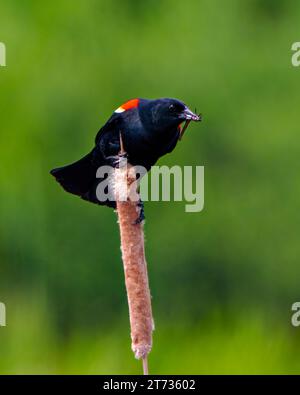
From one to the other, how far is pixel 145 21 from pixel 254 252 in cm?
145

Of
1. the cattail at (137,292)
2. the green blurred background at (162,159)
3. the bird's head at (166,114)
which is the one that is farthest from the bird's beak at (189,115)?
the green blurred background at (162,159)

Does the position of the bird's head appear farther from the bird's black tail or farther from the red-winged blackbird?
the bird's black tail

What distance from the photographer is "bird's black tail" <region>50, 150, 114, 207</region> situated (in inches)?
94.1

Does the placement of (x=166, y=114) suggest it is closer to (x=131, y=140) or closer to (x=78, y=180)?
(x=131, y=140)

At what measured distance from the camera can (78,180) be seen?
2.41 meters

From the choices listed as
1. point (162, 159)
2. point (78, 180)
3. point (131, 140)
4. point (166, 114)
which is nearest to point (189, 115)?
point (166, 114)

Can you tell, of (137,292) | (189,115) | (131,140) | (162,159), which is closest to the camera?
(137,292)

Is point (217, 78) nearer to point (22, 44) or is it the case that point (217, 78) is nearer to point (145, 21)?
point (145, 21)

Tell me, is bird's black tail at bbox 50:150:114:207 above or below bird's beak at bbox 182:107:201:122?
below

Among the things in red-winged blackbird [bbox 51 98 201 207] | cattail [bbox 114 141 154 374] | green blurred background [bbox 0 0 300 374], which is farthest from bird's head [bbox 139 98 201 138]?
green blurred background [bbox 0 0 300 374]

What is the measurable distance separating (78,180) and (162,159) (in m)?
1.74

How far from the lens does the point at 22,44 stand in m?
4.44

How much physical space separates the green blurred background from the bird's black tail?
4.07 ft

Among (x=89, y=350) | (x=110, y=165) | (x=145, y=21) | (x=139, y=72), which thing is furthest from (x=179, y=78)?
(x=110, y=165)
